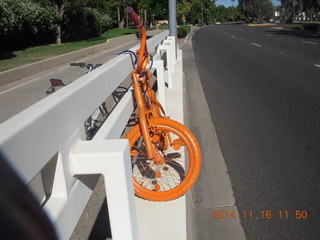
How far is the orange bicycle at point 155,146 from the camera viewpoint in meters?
2.86

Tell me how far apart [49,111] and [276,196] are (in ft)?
8.83

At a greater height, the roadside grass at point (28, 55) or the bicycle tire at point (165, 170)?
the bicycle tire at point (165, 170)

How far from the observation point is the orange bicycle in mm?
2855

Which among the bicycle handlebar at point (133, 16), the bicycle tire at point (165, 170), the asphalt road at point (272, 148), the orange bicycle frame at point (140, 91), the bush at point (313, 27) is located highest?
the bicycle handlebar at point (133, 16)

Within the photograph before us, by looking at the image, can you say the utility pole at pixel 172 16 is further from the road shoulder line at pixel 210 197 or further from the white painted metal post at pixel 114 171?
the white painted metal post at pixel 114 171

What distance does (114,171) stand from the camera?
57.5 inches

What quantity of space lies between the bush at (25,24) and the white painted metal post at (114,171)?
20417 millimetres

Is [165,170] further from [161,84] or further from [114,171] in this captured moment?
[114,171]

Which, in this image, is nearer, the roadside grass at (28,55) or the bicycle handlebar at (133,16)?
the bicycle handlebar at (133,16)

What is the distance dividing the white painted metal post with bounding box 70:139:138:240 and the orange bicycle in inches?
48.3

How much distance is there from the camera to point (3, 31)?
21406 millimetres

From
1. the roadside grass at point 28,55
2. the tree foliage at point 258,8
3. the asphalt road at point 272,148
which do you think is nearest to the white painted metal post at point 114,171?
the asphalt road at point 272,148

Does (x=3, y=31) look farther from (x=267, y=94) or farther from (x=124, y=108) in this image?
(x=124, y=108)

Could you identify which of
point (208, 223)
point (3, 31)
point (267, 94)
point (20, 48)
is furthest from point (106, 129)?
point (20, 48)
